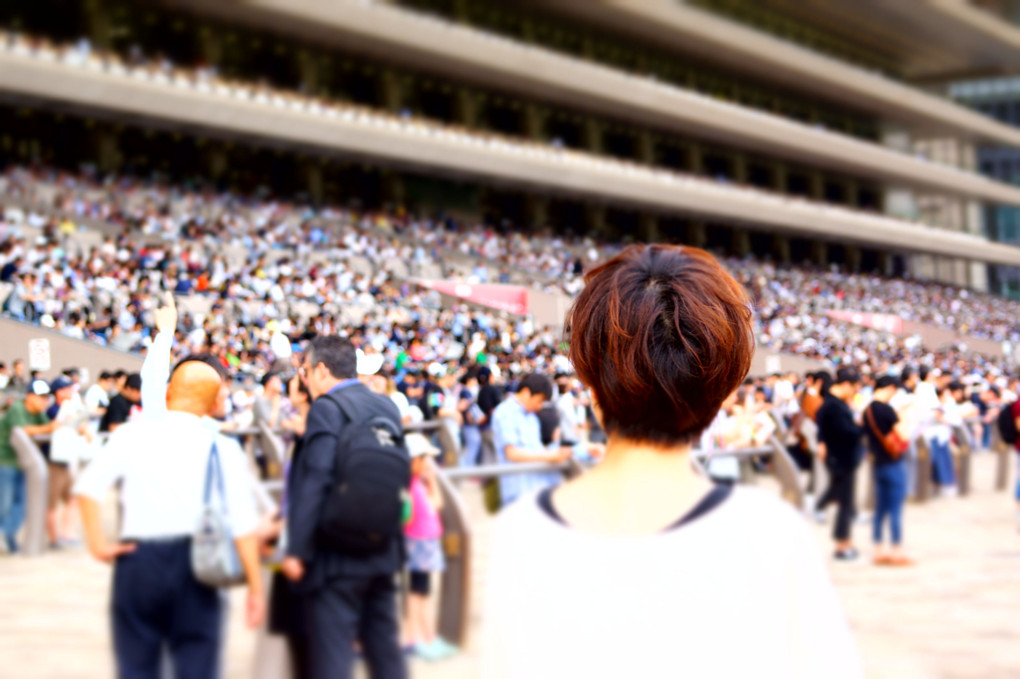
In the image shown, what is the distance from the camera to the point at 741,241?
54906mm

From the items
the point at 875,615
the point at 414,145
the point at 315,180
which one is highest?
the point at 414,145

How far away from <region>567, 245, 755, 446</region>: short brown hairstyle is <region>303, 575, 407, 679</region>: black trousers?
287 cm

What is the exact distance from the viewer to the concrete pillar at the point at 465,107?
42.6 metres

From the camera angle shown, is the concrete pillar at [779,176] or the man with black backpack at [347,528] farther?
the concrete pillar at [779,176]

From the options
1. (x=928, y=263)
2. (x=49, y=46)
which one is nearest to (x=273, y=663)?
(x=49, y=46)

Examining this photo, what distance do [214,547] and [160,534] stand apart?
0.20m

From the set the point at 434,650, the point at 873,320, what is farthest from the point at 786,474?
the point at 873,320

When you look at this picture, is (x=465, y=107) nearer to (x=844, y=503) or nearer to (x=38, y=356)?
(x=38, y=356)

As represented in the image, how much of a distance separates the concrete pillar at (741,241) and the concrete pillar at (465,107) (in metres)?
17.5

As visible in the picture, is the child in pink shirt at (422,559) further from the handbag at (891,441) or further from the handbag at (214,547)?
the handbag at (891,441)

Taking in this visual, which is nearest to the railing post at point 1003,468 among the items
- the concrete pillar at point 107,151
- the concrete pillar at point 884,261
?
the concrete pillar at point 107,151

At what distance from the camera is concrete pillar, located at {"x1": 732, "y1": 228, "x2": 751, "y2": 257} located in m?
54.3

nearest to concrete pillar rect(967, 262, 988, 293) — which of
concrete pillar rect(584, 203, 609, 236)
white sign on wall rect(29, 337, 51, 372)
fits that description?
concrete pillar rect(584, 203, 609, 236)

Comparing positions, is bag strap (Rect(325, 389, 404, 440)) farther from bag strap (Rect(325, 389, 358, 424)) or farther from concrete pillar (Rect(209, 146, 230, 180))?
concrete pillar (Rect(209, 146, 230, 180))
